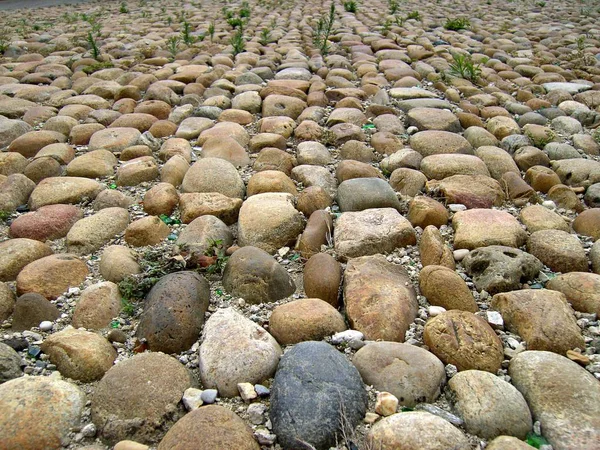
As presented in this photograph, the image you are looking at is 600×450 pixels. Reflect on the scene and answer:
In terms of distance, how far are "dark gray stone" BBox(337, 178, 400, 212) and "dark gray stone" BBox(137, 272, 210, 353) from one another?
894mm

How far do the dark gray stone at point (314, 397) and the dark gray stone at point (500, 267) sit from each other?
0.77 meters

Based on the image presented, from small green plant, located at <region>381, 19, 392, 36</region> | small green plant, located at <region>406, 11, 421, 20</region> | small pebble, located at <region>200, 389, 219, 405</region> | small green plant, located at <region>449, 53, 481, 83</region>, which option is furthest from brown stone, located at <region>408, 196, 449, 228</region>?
small green plant, located at <region>406, 11, 421, 20</region>

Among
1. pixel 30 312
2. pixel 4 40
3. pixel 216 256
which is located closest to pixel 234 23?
pixel 4 40

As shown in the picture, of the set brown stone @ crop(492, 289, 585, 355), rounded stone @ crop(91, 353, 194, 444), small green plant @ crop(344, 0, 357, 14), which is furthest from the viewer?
small green plant @ crop(344, 0, 357, 14)

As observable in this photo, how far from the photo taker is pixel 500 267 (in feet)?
6.86

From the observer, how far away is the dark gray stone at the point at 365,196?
101 inches

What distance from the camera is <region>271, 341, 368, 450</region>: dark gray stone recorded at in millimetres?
1485

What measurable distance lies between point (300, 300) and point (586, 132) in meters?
2.65

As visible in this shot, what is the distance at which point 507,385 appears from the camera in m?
1.59

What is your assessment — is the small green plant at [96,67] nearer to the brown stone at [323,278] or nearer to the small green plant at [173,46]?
the small green plant at [173,46]

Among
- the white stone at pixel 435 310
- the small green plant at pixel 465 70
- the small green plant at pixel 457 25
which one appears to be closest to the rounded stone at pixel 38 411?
the white stone at pixel 435 310

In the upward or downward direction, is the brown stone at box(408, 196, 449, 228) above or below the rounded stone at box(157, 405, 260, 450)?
above

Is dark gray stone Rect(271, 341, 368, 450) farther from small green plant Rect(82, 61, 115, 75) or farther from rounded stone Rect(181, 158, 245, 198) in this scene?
small green plant Rect(82, 61, 115, 75)

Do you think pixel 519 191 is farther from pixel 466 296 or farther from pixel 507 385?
pixel 507 385
